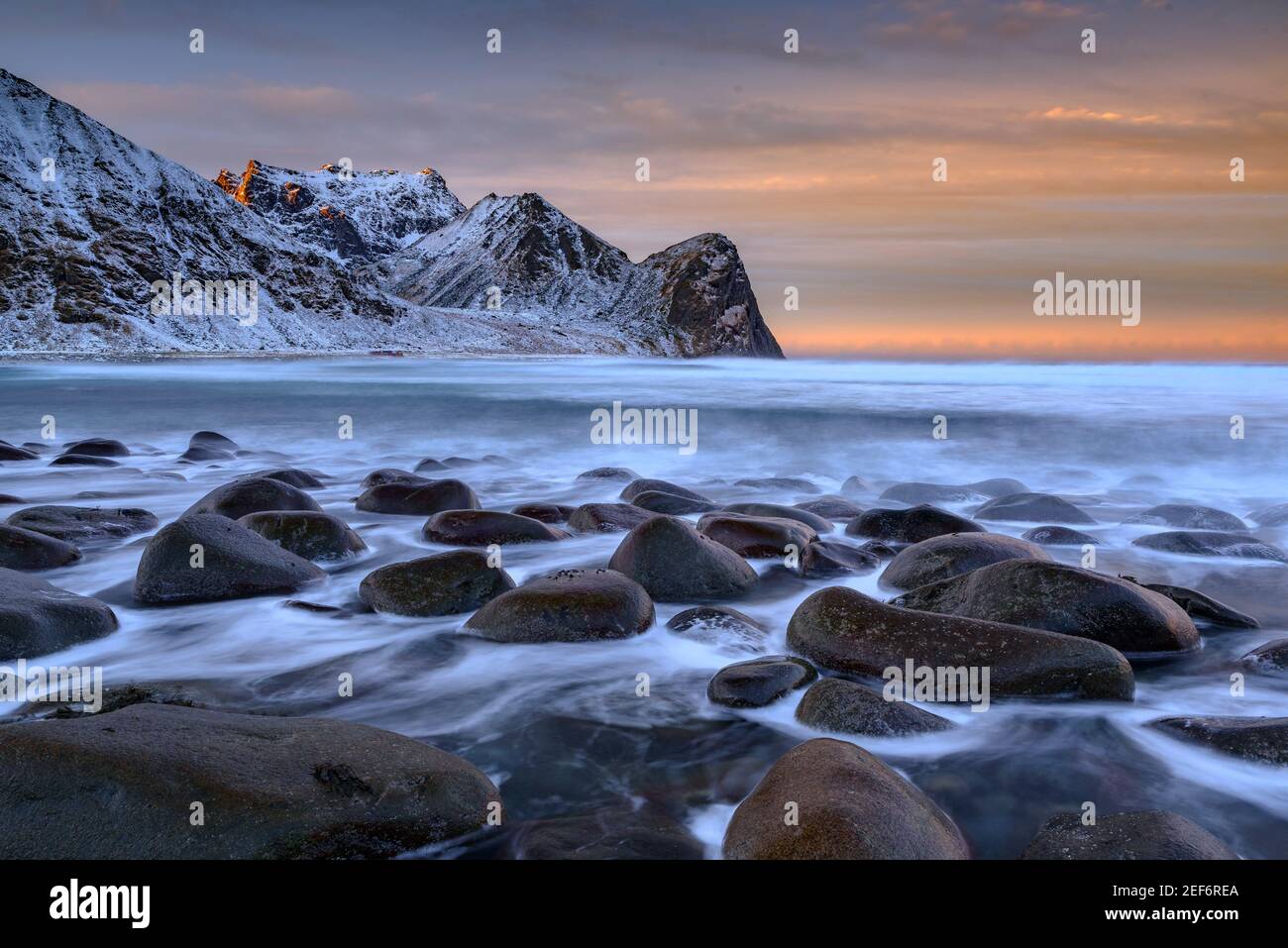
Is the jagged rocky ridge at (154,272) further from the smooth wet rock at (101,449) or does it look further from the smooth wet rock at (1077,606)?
the smooth wet rock at (1077,606)

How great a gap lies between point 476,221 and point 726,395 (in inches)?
6533

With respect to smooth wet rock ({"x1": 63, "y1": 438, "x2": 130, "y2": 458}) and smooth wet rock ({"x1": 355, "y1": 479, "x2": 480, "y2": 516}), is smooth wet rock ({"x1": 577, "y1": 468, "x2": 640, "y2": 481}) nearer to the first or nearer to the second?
smooth wet rock ({"x1": 355, "y1": 479, "x2": 480, "y2": 516})

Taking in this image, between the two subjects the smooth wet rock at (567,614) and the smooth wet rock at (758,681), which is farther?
the smooth wet rock at (567,614)

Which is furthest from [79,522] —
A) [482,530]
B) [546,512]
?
[546,512]

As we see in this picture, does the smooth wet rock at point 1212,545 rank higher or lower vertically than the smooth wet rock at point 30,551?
lower

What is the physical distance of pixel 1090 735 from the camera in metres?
4.15

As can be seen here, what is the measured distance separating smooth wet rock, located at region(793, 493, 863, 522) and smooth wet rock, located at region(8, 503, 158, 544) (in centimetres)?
665

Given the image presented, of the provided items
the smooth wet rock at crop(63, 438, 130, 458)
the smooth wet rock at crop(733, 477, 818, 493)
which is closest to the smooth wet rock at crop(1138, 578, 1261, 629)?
the smooth wet rock at crop(733, 477, 818, 493)

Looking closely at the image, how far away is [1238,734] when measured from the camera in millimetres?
3836

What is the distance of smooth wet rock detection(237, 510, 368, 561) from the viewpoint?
7.20m

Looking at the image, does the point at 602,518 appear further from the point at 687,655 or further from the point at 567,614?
the point at 687,655

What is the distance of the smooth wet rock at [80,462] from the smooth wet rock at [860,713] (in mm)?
13114

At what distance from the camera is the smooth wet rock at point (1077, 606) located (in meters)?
4.96

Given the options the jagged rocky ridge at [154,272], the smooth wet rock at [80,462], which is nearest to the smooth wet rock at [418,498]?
the smooth wet rock at [80,462]
